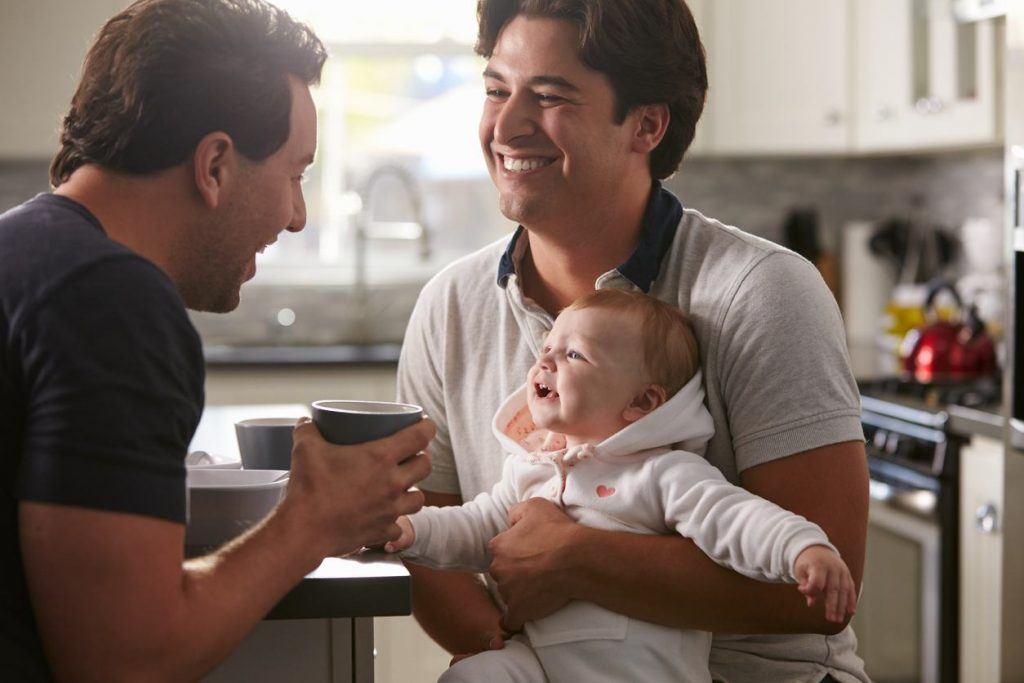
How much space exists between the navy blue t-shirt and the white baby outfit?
549 mm

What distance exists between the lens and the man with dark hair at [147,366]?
3.68 ft

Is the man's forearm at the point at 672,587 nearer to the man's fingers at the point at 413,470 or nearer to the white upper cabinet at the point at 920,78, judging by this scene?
the man's fingers at the point at 413,470

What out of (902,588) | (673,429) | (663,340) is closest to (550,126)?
(663,340)

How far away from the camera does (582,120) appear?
184 centimetres

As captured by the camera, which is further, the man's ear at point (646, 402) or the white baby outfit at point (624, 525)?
the man's ear at point (646, 402)

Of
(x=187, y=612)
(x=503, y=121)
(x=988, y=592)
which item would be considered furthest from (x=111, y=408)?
(x=988, y=592)

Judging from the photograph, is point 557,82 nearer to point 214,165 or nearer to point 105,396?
point 214,165

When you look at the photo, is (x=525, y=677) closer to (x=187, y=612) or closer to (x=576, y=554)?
(x=576, y=554)

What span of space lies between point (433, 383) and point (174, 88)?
28.8 inches

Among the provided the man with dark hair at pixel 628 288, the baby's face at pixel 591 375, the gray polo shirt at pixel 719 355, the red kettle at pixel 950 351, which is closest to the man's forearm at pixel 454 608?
the man with dark hair at pixel 628 288

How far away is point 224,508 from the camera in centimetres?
140

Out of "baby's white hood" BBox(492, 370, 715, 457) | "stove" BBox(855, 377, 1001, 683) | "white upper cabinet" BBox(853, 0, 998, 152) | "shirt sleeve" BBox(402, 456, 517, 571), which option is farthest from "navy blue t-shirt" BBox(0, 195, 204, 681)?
"white upper cabinet" BBox(853, 0, 998, 152)

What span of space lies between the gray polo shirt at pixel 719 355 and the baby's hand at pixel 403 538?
0.27 metres

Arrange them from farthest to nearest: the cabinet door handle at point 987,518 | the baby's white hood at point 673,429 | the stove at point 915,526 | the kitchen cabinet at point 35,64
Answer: the kitchen cabinet at point 35,64, the stove at point 915,526, the cabinet door handle at point 987,518, the baby's white hood at point 673,429
